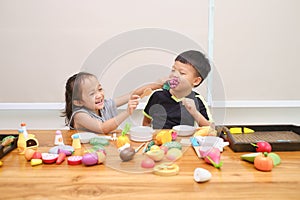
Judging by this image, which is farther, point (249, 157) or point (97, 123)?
point (97, 123)

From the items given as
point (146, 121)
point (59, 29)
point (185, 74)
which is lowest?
point (146, 121)

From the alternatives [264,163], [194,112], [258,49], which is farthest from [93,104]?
[258,49]

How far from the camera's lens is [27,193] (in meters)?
0.50

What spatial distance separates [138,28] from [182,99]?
0.56 metres

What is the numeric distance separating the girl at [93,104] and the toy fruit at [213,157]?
296mm

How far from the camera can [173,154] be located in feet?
2.15

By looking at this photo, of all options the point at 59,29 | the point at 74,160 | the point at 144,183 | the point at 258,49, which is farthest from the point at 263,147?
the point at 59,29

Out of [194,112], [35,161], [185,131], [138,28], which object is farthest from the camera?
[138,28]

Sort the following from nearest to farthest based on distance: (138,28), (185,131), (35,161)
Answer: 1. (35,161)
2. (185,131)
3. (138,28)

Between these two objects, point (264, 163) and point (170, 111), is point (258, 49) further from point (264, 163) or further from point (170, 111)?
point (264, 163)

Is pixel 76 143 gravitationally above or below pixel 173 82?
below

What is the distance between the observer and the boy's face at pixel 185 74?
0.85 metres

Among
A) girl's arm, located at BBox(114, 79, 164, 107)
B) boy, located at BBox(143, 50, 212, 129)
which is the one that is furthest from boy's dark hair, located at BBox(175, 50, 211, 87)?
girl's arm, located at BBox(114, 79, 164, 107)

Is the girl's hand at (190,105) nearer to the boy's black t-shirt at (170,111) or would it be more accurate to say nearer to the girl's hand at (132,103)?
the boy's black t-shirt at (170,111)
